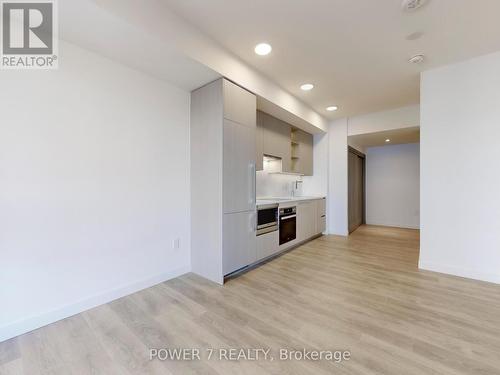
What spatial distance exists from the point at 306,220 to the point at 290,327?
2.66 metres

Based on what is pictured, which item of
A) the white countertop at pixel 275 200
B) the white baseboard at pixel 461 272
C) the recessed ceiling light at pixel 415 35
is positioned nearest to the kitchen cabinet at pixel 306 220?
the white countertop at pixel 275 200

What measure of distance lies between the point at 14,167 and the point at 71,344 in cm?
139

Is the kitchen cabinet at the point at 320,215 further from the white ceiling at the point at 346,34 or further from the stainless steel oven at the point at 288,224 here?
the white ceiling at the point at 346,34

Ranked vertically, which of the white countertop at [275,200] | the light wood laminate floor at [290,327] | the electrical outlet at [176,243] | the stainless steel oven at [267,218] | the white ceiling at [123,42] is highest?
the white ceiling at [123,42]

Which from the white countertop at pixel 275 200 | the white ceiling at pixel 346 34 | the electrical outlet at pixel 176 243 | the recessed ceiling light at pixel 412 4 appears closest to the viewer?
the recessed ceiling light at pixel 412 4

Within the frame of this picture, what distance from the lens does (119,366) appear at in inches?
54.9

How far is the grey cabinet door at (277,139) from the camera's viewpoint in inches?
146

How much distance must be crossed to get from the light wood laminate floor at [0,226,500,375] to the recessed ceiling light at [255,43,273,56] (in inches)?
106

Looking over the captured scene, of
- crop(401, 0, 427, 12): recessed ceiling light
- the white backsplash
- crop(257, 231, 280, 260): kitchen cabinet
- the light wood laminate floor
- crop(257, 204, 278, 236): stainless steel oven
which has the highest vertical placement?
crop(401, 0, 427, 12): recessed ceiling light

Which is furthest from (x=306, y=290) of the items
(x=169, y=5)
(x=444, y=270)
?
(x=169, y=5)

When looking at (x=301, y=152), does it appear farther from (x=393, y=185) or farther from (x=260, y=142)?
(x=393, y=185)

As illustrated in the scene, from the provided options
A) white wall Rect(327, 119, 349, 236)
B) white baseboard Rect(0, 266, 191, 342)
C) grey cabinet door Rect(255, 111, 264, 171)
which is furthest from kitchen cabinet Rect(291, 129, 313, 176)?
white baseboard Rect(0, 266, 191, 342)

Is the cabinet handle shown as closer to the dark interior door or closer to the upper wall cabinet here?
the upper wall cabinet

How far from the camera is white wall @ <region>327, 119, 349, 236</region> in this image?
4902 mm
